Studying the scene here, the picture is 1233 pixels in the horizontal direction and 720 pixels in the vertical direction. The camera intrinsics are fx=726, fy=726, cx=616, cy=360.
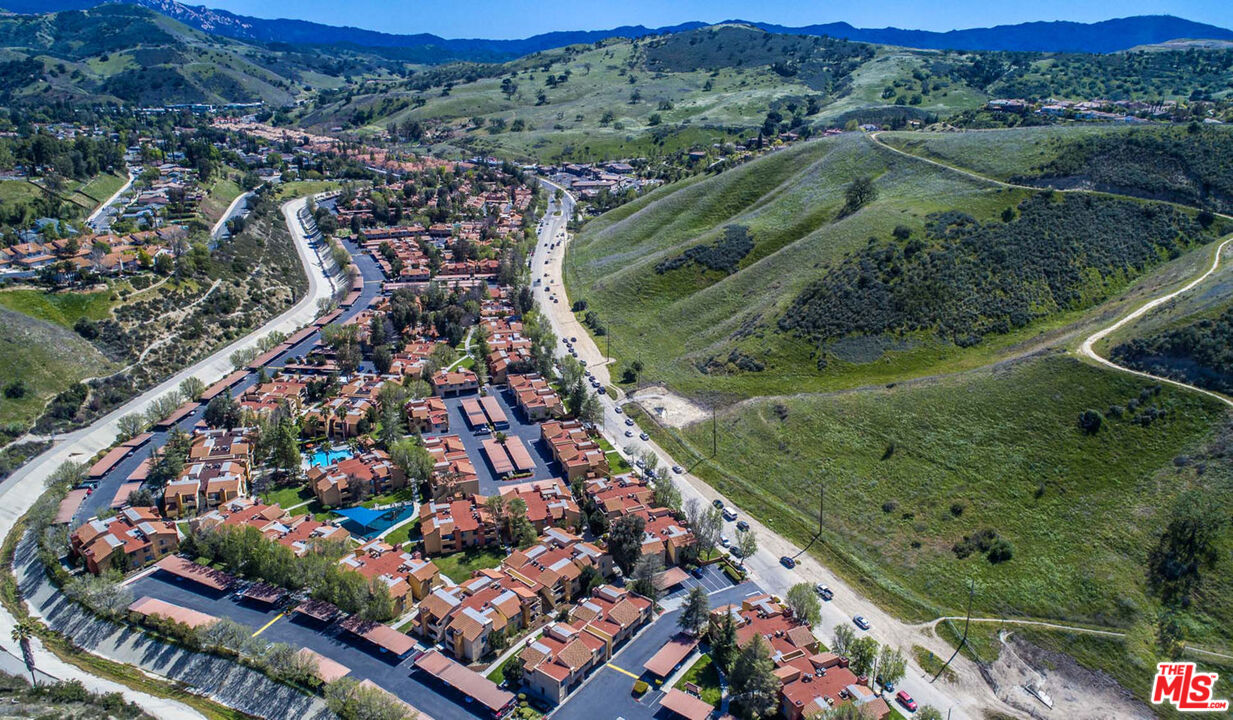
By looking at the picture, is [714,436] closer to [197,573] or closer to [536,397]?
[536,397]

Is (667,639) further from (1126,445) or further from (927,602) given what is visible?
(1126,445)

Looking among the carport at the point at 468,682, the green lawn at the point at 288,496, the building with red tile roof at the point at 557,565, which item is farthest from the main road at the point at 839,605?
the green lawn at the point at 288,496

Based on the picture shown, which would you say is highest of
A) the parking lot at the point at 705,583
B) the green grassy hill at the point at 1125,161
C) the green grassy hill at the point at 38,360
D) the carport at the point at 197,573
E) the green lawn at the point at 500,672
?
the green grassy hill at the point at 1125,161

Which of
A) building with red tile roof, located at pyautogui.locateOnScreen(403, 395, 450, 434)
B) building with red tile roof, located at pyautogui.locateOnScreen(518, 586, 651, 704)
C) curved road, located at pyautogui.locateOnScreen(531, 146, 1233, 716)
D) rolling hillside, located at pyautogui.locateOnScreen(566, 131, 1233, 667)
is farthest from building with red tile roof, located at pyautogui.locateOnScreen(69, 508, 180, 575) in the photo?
rolling hillside, located at pyautogui.locateOnScreen(566, 131, 1233, 667)

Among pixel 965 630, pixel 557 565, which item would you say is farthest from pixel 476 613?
pixel 965 630

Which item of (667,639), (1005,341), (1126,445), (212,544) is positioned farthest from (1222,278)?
(212,544)

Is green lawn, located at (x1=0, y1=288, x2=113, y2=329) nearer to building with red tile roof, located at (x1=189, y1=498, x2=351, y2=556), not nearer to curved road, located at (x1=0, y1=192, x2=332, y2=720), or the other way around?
curved road, located at (x1=0, y1=192, x2=332, y2=720)

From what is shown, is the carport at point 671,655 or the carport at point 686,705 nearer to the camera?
the carport at point 686,705

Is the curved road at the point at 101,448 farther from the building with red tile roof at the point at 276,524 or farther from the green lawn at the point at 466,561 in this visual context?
the green lawn at the point at 466,561
